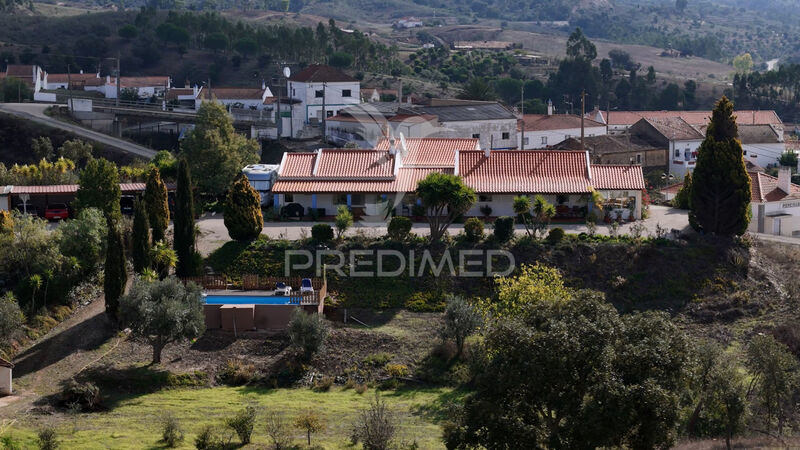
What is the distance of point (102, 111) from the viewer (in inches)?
2982

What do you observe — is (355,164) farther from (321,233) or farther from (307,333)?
(307,333)

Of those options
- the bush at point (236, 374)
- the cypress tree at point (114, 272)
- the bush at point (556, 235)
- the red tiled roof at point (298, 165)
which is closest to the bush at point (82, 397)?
the bush at point (236, 374)

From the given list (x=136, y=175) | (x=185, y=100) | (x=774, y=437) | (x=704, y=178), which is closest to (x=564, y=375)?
(x=774, y=437)

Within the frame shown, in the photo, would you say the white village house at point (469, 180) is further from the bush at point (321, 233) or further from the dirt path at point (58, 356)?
the dirt path at point (58, 356)

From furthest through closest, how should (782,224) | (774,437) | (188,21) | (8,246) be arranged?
(188,21)
(782,224)
(8,246)
(774,437)

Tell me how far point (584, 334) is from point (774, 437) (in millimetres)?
7791

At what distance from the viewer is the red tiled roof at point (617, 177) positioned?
46.0m

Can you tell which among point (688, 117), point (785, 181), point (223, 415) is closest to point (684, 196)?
point (785, 181)

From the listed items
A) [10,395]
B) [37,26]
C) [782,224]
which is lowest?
[10,395]

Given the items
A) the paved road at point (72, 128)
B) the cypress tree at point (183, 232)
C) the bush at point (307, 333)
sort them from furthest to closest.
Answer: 1. the paved road at point (72, 128)
2. the cypress tree at point (183, 232)
3. the bush at point (307, 333)

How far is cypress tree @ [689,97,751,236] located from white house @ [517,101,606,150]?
2694 cm

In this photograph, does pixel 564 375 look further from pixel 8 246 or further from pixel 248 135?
pixel 248 135

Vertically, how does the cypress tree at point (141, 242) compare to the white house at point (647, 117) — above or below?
below

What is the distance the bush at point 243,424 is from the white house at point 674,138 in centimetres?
4582
